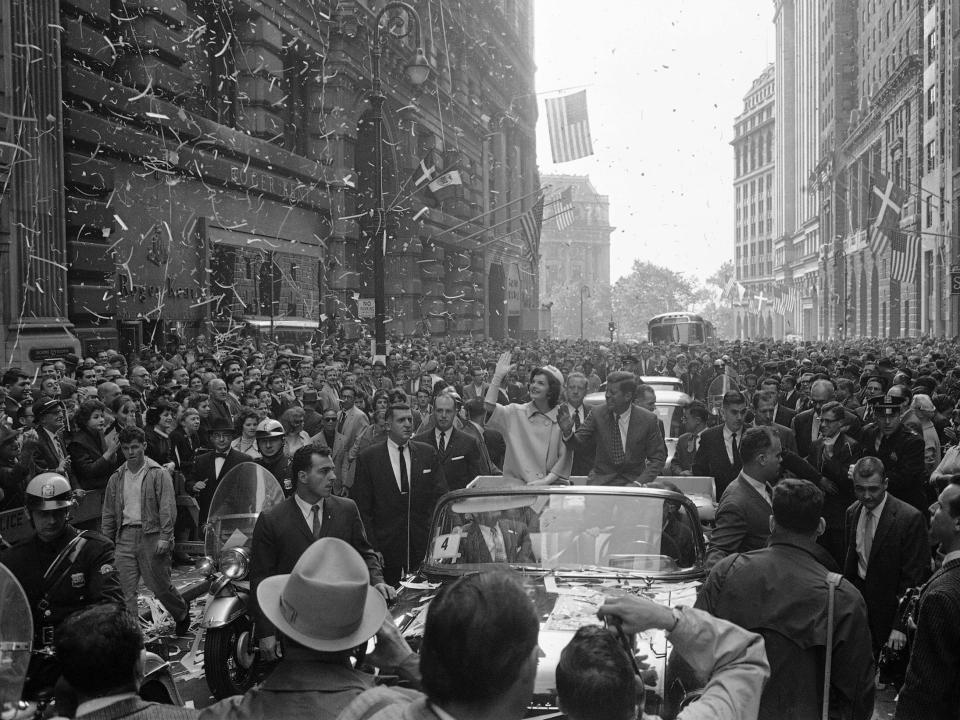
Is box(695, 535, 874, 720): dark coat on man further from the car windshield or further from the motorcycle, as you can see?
the motorcycle

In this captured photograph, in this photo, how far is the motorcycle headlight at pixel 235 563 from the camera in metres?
6.92

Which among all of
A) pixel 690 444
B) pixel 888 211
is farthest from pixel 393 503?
pixel 888 211

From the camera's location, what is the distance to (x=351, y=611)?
3.06 meters

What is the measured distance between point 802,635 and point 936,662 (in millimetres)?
502

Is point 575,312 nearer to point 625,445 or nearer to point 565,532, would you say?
point 625,445

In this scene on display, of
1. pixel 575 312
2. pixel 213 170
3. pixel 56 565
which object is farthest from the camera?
pixel 575 312

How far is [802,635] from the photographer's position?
394 cm

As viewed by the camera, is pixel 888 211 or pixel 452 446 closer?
pixel 452 446

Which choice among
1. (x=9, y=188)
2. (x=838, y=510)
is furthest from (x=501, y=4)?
(x=838, y=510)

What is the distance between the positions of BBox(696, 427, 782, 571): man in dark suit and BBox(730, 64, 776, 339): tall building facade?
132 m

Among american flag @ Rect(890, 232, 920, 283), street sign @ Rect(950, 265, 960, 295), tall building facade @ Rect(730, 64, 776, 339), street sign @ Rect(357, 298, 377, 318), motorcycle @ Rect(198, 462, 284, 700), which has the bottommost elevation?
motorcycle @ Rect(198, 462, 284, 700)

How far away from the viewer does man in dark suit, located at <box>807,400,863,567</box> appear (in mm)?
8250

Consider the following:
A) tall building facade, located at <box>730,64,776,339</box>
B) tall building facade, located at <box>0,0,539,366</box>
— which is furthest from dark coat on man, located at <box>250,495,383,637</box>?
tall building facade, located at <box>730,64,776,339</box>

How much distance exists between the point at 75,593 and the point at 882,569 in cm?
439
